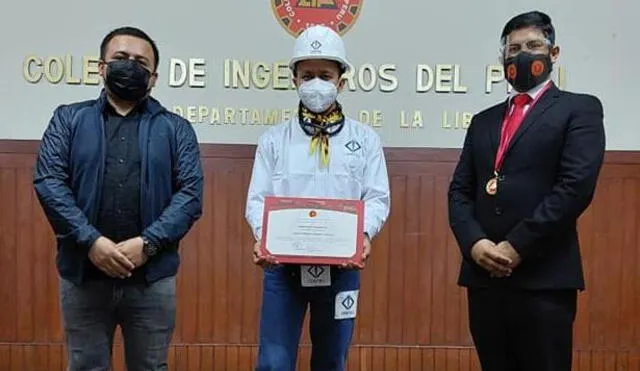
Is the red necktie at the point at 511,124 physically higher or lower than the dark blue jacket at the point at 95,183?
higher

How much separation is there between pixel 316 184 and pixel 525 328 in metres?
0.82

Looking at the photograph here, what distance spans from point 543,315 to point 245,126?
6.49 ft

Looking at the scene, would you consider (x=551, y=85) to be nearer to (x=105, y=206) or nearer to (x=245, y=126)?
(x=105, y=206)

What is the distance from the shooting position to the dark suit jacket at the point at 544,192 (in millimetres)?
2131

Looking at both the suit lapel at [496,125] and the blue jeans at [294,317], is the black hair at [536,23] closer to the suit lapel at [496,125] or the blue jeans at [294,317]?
the suit lapel at [496,125]

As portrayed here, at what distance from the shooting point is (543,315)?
2172 mm

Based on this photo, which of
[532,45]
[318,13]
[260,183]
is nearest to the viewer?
[532,45]

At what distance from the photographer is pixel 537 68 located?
2248 mm

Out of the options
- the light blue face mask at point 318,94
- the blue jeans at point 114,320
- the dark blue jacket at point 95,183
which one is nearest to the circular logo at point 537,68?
the light blue face mask at point 318,94

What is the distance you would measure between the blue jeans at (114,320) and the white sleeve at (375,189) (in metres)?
0.72

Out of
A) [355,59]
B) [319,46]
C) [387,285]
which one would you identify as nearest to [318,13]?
[355,59]

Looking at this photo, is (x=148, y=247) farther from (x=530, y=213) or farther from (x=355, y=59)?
(x=355, y=59)

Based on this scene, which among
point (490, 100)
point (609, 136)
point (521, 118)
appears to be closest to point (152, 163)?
point (521, 118)

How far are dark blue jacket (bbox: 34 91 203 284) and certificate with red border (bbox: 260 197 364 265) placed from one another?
284 millimetres
